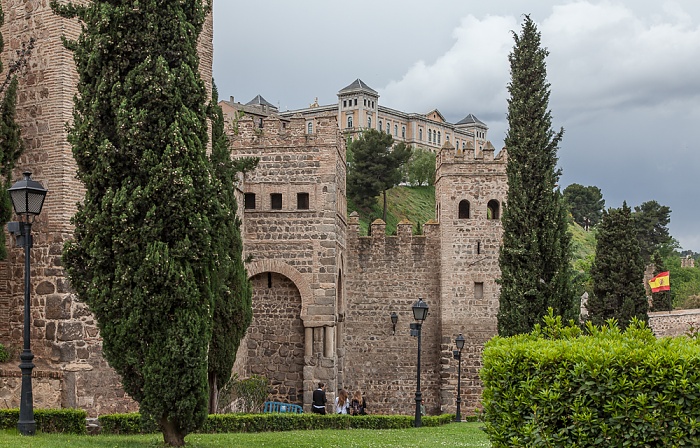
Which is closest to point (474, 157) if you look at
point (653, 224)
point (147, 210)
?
point (147, 210)

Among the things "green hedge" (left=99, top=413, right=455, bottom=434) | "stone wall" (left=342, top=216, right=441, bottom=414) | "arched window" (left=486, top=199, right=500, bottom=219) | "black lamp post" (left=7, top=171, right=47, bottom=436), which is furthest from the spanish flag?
"black lamp post" (left=7, top=171, right=47, bottom=436)

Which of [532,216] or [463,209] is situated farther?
[463,209]

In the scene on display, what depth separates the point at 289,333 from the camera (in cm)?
2461

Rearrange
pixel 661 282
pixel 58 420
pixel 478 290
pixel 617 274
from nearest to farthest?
pixel 58 420
pixel 478 290
pixel 617 274
pixel 661 282

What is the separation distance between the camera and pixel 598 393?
741 centimetres

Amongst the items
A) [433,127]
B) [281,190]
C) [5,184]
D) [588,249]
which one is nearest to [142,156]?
[5,184]

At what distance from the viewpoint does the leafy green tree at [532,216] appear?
22672 mm

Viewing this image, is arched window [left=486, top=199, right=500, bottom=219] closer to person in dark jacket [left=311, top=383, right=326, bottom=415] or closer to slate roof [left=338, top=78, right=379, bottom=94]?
person in dark jacket [left=311, top=383, right=326, bottom=415]

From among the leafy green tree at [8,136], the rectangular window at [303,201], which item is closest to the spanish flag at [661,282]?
the rectangular window at [303,201]

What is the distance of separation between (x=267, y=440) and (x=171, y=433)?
Answer: 246cm

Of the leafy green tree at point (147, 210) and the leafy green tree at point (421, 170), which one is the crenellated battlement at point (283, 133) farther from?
the leafy green tree at point (421, 170)

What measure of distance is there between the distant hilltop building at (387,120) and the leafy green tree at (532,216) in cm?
6426

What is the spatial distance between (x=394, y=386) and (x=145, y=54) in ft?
68.5

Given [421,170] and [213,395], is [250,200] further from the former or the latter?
[421,170]
